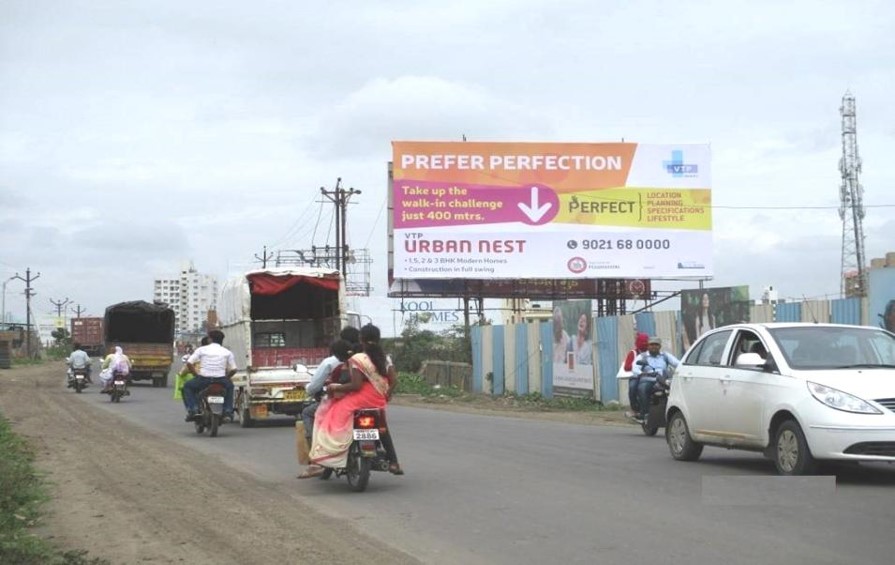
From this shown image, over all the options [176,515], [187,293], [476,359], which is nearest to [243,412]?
[176,515]

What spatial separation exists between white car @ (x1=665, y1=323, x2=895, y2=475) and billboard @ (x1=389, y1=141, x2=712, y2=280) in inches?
1197

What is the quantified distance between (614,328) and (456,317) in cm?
2906

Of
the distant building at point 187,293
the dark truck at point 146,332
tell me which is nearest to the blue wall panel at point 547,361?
the dark truck at point 146,332

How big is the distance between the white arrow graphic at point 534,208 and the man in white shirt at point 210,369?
26.5 m

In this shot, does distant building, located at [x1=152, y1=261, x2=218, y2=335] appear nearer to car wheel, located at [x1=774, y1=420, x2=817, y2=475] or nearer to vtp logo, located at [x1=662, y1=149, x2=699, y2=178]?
vtp logo, located at [x1=662, y1=149, x2=699, y2=178]

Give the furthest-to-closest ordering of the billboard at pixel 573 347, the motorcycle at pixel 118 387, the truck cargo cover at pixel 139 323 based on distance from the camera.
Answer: the truck cargo cover at pixel 139 323
the motorcycle at pixel 118 387
the billboard at pixel 573 347

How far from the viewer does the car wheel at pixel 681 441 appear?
12.1 meters

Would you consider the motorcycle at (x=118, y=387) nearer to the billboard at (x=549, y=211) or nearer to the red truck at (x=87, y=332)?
the billboard at (x=549, y=211)

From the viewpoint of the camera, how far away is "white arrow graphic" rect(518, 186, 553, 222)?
43062mm

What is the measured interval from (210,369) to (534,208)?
2709 cm

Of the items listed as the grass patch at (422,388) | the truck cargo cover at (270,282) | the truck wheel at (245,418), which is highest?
the truck cargo cover at (270,282)

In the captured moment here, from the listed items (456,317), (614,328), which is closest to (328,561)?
(614,328)

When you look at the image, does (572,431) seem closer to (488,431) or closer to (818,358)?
(488,431)

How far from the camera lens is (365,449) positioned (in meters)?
10.3
